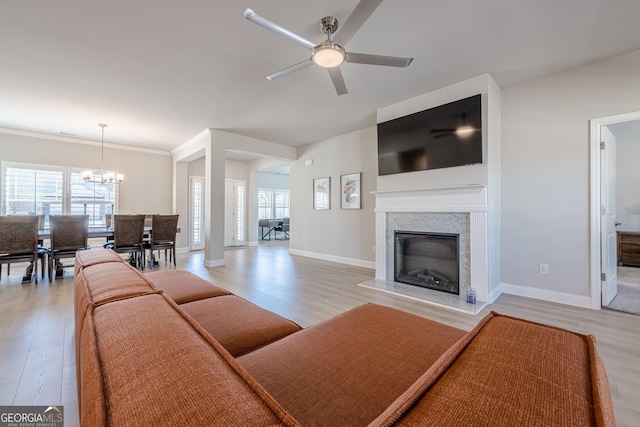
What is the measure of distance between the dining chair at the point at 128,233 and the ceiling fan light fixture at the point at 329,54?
4.23 meters

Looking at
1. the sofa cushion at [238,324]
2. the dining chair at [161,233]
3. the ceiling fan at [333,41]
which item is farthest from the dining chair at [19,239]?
the ceiling fan at [333,41]

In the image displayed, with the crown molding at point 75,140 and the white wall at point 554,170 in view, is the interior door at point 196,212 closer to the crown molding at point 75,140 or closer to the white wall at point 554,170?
the crown molding at point 75,140

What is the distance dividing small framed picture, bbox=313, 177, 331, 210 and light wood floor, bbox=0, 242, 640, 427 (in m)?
1.58

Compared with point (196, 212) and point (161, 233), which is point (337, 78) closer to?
point (161, 233)

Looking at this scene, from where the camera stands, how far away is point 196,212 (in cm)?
725

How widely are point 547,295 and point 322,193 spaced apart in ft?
13.4

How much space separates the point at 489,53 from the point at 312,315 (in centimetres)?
323

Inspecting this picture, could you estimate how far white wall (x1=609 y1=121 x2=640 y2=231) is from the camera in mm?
4738

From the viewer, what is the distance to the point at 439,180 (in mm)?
3453

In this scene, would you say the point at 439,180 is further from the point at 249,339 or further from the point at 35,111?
the point at 35,111

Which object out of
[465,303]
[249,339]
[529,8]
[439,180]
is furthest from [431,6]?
[465,303]

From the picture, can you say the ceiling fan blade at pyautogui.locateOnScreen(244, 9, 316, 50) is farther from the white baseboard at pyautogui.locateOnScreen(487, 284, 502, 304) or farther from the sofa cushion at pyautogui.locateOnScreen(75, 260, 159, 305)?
the white baseboard at pyautogui.locateOnScreen(487, 284, 502, 304)

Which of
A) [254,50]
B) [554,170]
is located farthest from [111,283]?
[554,170]

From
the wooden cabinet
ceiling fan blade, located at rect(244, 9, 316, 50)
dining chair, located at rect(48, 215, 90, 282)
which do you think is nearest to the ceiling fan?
ceiling fan blade, located at rect(244, 9, 316, 50)
